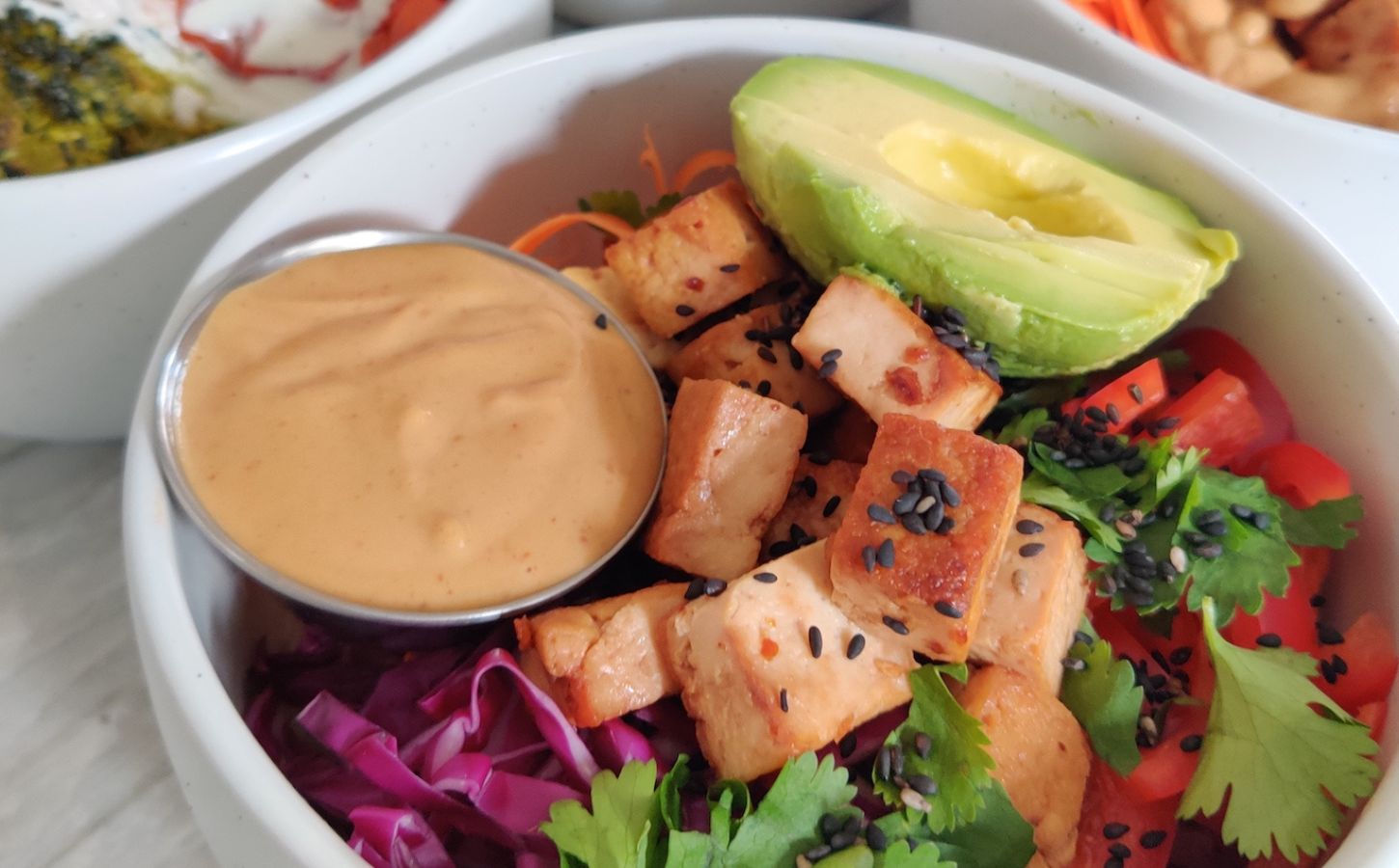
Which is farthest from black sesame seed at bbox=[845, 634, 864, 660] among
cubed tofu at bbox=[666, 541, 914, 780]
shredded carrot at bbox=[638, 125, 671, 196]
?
shredded carrot at bbox=[638, 125, 671, 196]

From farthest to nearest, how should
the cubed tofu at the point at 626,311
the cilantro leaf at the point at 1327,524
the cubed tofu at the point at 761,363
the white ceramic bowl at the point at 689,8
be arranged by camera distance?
1. the white ceramic bowl at the point at 689,8
2. the cubed tofu at the point at 626,311
3. the cubed tofu at the point at 761,363
4. the cilantro leaf at the point at 1327,524

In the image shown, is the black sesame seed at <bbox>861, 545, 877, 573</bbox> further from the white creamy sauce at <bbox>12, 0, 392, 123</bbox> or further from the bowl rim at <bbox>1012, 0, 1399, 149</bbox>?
the white creamy sauce at <bbox>12, 0, 392, 123</bbox>

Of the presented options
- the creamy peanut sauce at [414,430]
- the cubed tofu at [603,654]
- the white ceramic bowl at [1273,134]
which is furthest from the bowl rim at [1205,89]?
the cubed tofu at [603,654]

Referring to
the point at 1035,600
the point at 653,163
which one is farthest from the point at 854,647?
the point at 653,163

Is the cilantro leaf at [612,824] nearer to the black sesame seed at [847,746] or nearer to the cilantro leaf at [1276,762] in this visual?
the black sesame seed at [847,746]

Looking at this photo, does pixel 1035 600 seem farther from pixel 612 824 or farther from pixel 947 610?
pixel 612 824

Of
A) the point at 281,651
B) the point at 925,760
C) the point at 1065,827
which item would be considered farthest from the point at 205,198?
the point at 1065,827
